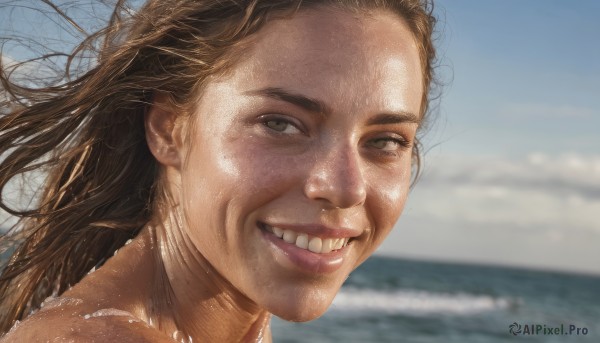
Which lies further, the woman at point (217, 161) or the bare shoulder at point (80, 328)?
the woman at point (217, 161)

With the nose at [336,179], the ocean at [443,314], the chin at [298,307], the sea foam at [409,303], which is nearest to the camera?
the nose at [336,179]

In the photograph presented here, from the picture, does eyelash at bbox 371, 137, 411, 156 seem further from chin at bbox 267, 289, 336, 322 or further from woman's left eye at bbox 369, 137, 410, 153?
chin at bbox 267, 289, 336, 322

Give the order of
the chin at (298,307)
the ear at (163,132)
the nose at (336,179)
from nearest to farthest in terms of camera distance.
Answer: the nose at (336,179)
the chin at (298,307)
the ear at (163,132)

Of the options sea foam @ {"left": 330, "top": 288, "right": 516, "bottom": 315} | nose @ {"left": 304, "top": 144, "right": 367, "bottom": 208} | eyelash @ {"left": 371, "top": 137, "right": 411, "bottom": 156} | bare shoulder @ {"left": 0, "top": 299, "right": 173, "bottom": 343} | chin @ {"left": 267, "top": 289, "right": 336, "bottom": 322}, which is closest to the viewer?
bare shoulder @ {"left": 0, "top": 299, "right": 173, "bottom": 343}

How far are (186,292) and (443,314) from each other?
2060cm

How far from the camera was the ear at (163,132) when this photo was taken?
299 centimetres

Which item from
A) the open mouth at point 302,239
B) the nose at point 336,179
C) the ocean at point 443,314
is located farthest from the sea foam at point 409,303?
the nose at point 336,179

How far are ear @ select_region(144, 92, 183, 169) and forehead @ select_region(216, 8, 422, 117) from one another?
0.38m

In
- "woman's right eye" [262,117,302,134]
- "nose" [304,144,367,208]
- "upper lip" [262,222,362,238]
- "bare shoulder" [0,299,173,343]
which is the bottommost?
"bare shoulder" [0,299,173,343]

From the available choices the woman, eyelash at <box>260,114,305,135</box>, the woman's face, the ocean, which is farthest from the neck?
the ocean

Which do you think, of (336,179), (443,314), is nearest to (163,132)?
(336,179)

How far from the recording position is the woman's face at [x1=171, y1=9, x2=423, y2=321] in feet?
→ 8.63

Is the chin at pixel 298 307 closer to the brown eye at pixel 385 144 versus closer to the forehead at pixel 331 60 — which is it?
the brown eye at pixel 385 144

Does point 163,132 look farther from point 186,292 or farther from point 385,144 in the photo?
point 385,144
